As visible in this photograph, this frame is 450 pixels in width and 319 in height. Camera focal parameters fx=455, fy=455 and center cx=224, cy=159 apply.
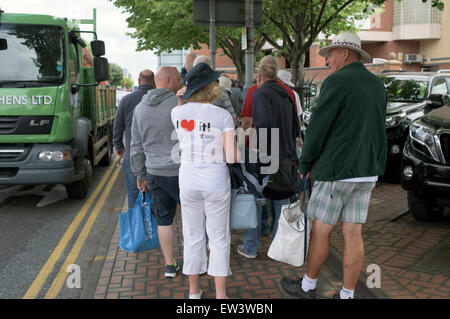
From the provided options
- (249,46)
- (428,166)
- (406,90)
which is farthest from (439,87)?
(428,166)

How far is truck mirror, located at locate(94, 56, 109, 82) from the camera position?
7254mm

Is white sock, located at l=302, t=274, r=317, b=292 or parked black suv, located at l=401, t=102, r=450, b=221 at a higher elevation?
parked black suv, located at l=401, t=102, r=450, b=221

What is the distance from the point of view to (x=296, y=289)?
383 centimetres

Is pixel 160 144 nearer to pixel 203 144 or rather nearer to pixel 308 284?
pixel 203 144

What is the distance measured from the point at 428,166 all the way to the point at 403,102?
4.15 meters

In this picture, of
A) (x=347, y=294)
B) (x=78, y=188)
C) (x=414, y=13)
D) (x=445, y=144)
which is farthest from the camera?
(x=414, y=13)

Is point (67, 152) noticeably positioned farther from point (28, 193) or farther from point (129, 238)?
point (129, 238)

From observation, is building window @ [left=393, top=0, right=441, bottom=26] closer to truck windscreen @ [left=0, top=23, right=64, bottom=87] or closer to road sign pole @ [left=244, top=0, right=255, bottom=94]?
road sign pole @ [left=244, top=0, right=255, bottom=94]

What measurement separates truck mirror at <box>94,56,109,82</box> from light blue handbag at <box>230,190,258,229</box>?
4498 millimetres

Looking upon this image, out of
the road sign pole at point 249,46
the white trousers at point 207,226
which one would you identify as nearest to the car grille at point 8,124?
the road sign pole at point 249,46

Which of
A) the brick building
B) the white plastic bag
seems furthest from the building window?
the white plastic bag

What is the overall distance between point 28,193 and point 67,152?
5.79ft
